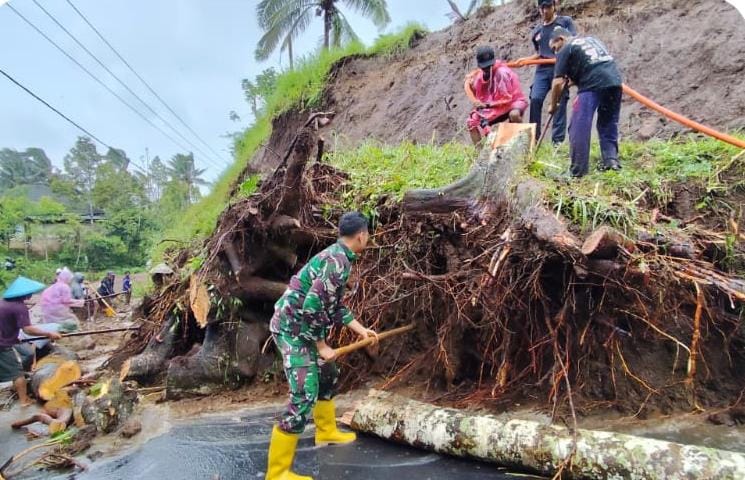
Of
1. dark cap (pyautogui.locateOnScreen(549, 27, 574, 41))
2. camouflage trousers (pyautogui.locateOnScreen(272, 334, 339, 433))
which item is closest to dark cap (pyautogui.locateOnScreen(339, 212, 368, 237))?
camouflage trousers (pyautogui.locateOnScreen(272, 334, 339, 433))

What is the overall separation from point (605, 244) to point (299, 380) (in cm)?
225

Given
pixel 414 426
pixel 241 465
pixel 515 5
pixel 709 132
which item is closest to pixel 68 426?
pixel 241 465

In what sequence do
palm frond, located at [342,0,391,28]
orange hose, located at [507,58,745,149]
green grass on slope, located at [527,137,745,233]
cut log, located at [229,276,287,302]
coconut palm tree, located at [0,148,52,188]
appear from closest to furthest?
green grass on slope, located at [527,137,745,233] → orange hose, located at [507,58,745,149] → cut log, located at [229,276,287,302] → palm frond, located at [342,0,391,28] → coconut palm tree, located at [0,148,52,188]

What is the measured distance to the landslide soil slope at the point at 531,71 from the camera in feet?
24.3

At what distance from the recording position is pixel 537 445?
312 centimetres

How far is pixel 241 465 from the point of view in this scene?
3.66 meters

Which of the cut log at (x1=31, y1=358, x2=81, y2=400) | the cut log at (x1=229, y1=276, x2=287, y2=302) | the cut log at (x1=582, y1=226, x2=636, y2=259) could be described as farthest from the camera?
the cut log at (x1=31, y1=358, x2=81, y2=400)

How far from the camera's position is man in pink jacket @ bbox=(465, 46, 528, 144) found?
623 cm

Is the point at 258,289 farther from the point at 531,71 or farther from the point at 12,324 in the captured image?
the point at 531,71

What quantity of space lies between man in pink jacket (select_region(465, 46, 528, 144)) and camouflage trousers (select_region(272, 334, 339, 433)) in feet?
13.3

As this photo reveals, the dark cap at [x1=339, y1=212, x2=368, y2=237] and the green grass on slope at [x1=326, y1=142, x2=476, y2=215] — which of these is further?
the green grass on slope at [x1=326, y1=142, x2=476, y2=215]

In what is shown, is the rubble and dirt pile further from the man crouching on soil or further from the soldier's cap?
the soldier's cap

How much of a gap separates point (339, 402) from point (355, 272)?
134 cm

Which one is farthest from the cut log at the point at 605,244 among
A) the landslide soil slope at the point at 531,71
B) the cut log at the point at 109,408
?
the landslide soil slope at the point at 531,71
